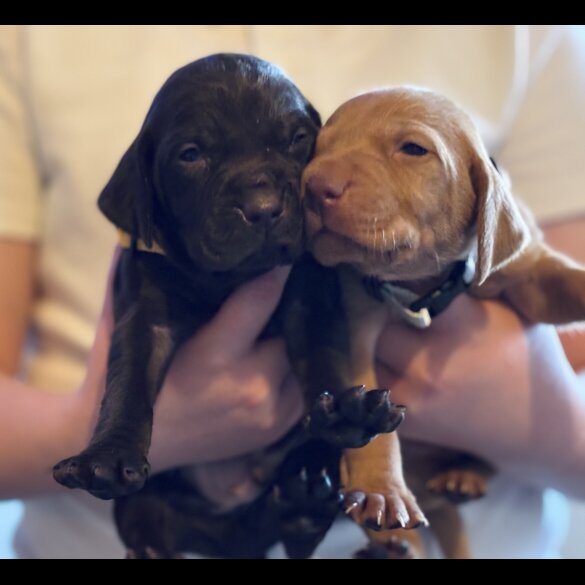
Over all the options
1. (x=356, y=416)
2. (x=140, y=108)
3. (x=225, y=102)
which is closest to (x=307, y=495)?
(x=356, y=416)

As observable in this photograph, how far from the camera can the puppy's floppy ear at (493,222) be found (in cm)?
113

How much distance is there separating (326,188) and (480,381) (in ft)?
1.72

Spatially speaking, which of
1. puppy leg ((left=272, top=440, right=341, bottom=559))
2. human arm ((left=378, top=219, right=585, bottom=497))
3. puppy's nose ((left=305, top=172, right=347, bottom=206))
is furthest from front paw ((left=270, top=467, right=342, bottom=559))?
puppy's nose ((left=305, top=172, right=347, bottom=206))

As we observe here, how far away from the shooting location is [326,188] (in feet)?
3.54

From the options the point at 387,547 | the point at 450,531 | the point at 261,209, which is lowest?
the point at 450,531

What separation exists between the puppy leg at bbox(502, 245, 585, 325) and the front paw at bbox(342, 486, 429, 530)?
47cm

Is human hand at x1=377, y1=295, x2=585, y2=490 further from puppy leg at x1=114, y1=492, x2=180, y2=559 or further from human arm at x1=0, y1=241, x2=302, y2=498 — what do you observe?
puppy leg at x1=114, y1=492, x2=180, y2=559

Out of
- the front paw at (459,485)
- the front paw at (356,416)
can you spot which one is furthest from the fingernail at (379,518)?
the front paw at (459,485)

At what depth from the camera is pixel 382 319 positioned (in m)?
1.31

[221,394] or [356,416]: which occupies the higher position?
[356,416]

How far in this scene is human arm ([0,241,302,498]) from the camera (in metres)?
1.28

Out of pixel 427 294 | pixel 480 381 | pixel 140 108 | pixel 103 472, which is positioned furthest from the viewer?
pixel 140 108

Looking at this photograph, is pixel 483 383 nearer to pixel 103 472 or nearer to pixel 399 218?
pixel 399 218
